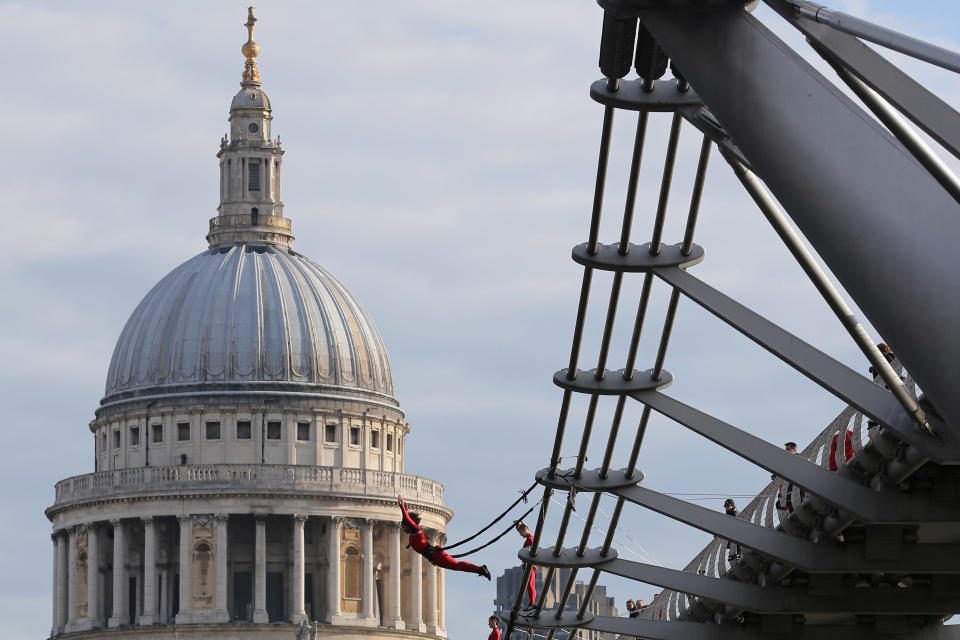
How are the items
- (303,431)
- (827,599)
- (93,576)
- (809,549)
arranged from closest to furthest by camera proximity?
1. (809,549)
2. (827,599)
3. (93,576)
4. (303,431)

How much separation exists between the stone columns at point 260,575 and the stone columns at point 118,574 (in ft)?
28.9

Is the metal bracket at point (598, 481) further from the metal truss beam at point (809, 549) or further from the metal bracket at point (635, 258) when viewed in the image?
the metal bracket at point (635, 258)

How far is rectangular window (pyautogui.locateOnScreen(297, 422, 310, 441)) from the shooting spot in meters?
177

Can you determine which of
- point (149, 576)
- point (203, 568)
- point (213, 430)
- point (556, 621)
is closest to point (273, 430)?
point (213, 430)

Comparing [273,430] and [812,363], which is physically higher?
[273,430]

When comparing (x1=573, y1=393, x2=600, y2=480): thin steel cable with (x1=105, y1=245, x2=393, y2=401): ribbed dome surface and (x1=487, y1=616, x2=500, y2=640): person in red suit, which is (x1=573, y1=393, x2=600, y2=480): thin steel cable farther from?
(x1=105, y1=245, x2=393, y2=401): ribbed dome surface

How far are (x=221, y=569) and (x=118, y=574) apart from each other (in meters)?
7.13

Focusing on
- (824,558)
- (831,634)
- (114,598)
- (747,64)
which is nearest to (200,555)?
(114,598)

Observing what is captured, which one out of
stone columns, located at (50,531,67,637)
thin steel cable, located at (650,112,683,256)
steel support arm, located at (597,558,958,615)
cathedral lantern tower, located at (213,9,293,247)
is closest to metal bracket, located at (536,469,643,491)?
steel support arm, located at (597,558,958,615)

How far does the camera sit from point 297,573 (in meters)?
173

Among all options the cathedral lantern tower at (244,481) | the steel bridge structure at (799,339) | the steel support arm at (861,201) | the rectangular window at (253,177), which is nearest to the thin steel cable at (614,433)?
the steel bridge structure at (799,339)

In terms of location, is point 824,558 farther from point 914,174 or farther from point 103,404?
point 103,404

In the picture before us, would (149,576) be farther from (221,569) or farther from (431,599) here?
(431,599)

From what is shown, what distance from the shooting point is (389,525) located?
177000 mm
